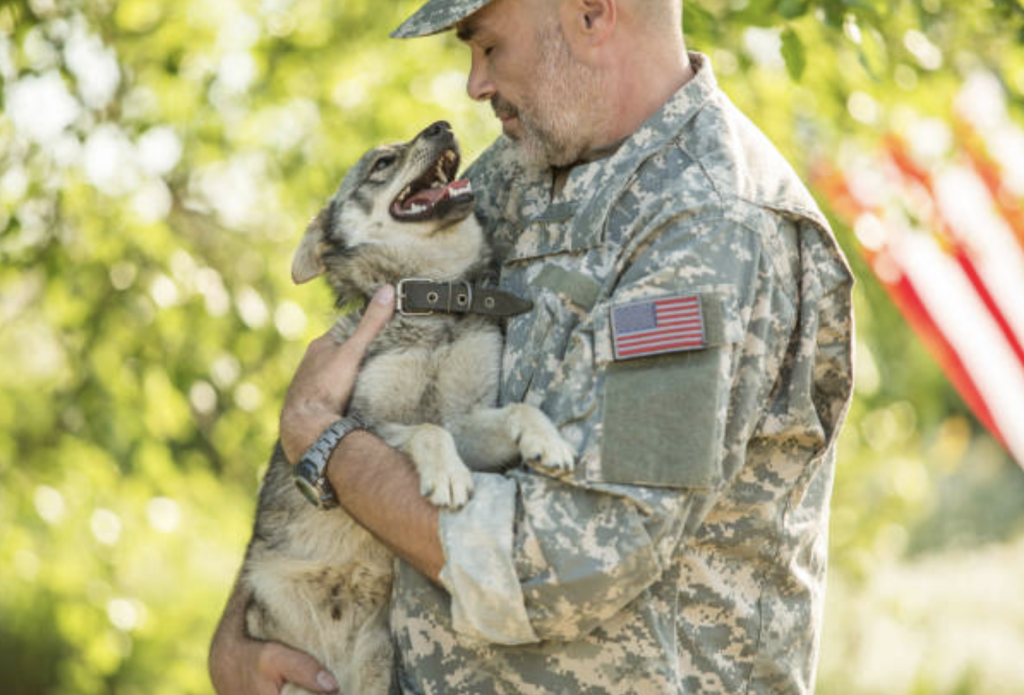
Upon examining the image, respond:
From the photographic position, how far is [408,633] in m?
2.55

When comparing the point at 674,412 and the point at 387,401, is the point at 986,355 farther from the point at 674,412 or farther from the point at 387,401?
the point at 674,412

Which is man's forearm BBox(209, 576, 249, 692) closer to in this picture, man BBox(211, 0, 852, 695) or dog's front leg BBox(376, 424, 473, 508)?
man BBox(211, 0, 852, 695)

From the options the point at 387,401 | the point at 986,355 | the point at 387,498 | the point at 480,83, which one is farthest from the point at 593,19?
the point at 986,355

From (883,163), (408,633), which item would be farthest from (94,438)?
(883,163)

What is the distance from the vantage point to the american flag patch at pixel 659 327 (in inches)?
86.7

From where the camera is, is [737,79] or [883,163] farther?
[883,163]

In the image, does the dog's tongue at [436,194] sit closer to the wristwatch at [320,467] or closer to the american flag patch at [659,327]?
the wristwatch at [320,467]

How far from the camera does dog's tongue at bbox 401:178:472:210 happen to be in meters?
3.37

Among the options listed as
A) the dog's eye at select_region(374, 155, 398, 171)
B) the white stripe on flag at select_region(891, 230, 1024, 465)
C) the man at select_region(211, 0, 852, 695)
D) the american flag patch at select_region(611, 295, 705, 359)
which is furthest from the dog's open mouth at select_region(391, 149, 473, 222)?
the white stripe on flag at select_region(891, 230, 1024, 465)

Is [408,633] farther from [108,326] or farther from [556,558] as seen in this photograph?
[108,326]

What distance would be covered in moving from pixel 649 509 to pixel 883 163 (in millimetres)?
4366

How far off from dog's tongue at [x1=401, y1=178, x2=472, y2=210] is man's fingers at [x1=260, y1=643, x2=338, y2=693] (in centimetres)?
132

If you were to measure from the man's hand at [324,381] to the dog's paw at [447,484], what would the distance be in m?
0.39

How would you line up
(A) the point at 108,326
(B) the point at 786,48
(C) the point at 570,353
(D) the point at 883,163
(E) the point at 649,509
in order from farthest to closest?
(D) the point at 883,163
(A) the point at 108,326
(B) the point at 786,48
(C) the point at 570,353
(E) the point at 649,509
